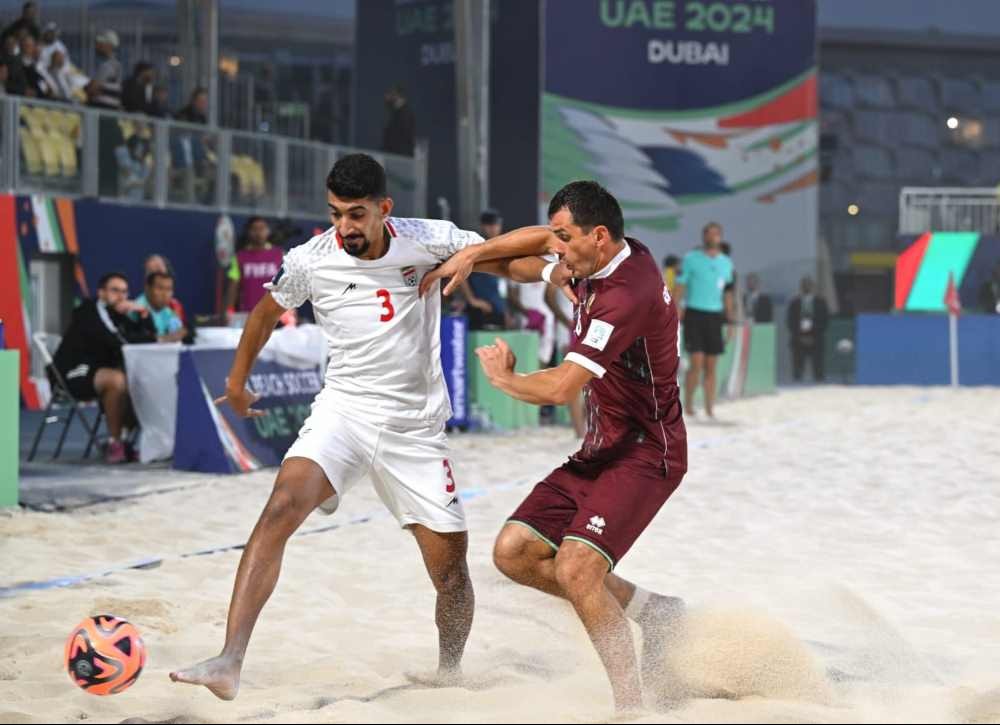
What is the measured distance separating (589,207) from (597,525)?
94cm

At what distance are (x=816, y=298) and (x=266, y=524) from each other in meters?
21.7

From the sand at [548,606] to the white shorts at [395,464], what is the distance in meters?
0.56

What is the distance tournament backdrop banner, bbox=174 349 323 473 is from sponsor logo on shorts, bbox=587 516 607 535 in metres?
5.73

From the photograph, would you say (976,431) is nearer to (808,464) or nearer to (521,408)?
(808,464)

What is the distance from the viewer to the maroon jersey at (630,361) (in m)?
4.11

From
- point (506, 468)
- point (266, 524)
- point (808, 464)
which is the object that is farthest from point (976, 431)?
point (266, 524)

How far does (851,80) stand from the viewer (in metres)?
43.1

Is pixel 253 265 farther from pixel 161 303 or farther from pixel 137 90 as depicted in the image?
pixel 161 303

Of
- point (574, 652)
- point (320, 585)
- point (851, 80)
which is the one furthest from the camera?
point (851, 80)

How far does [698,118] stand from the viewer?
1042 inches

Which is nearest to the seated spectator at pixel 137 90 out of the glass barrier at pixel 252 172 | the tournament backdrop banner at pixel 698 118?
the glass barrier at pixel 252 172

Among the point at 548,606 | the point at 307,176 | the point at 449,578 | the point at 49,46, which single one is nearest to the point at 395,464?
the point at 449,578

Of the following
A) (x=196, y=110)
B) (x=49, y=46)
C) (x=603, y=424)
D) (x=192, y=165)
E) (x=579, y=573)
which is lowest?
(x=579, y=573)

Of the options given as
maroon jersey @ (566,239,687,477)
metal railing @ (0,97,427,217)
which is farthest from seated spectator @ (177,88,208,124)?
maroon jersey @ (566,239,687,477)
